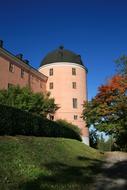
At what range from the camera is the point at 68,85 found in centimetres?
5766

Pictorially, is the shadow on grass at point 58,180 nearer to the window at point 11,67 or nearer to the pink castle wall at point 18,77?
the pink castle wall at point 18,77

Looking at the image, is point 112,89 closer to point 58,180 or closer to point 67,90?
point 67,90

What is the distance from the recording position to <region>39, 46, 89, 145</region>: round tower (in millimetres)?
56575

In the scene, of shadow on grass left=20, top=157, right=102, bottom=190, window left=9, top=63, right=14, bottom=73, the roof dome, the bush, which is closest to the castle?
the roof dome

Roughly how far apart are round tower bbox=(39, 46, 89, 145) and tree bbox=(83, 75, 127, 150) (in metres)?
11.1

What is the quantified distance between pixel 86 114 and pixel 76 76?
1485 cm

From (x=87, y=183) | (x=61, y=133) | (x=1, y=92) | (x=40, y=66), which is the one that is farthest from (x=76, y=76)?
(x=87, y=183)

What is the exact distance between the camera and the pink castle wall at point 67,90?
185 ft

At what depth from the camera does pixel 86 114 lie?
1775 inches

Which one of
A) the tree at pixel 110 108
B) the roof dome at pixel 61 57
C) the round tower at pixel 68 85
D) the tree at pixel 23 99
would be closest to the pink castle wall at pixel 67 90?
the round tower at pixel 68 85

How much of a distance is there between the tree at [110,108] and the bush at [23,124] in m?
13.5

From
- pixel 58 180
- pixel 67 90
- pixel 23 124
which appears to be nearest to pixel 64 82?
pixel 67 90

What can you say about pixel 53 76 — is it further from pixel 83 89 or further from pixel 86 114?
pixel 86 114

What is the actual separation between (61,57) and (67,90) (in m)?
7.07
